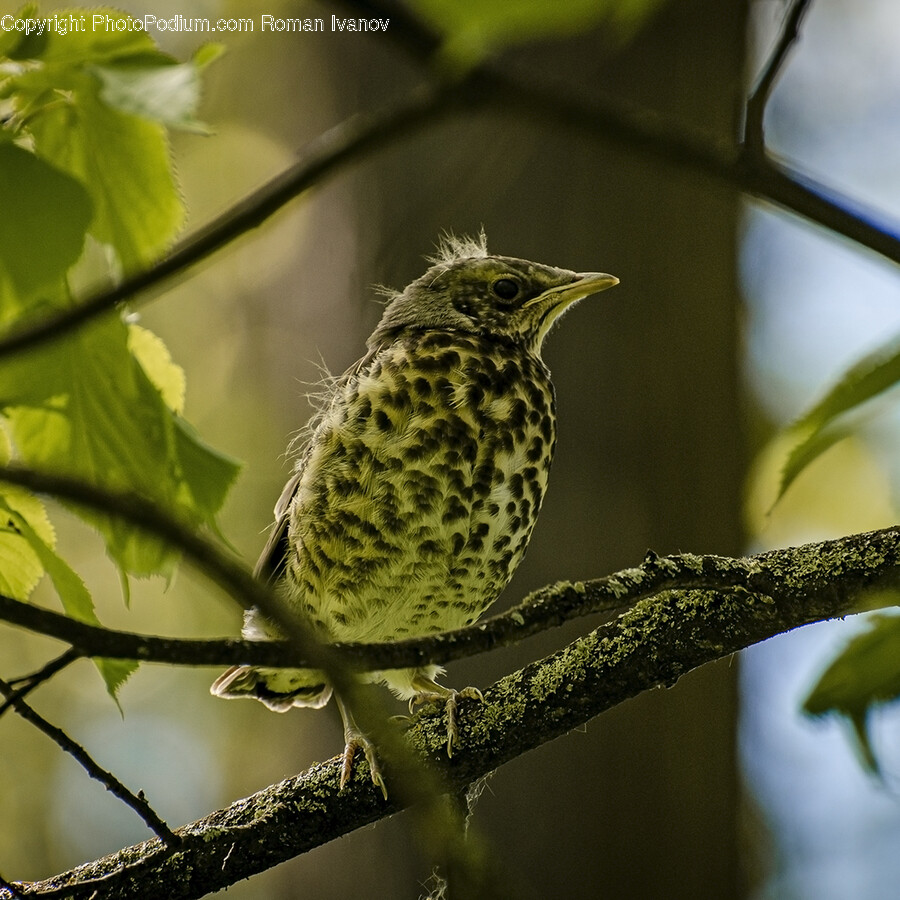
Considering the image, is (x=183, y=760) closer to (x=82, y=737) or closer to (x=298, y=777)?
(x=82, y=737)

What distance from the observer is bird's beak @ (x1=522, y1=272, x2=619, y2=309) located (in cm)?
256

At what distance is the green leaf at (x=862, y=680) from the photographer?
0.71 meters

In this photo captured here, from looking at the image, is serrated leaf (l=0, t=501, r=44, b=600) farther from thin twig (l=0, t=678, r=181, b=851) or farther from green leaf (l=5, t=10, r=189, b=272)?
green leaf (l=5, t=10, r=189, b=272)

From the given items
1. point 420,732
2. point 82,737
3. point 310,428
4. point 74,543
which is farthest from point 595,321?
point 82,737

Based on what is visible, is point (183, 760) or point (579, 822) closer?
point (579, 822)

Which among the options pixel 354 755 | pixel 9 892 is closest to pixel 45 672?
pixel 9 892

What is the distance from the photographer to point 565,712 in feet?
5.41

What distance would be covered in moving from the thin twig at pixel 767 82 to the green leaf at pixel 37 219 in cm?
59

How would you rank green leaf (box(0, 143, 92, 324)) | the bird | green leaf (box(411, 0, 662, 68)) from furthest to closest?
the bird → green leaf (box(0, 143, 92, 324)) → green leaf (box(411, 0, 662, 68))

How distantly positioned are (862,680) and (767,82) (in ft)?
1.42

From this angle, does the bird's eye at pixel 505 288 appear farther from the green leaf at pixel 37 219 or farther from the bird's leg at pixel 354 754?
the green leaf at pixel 37 219

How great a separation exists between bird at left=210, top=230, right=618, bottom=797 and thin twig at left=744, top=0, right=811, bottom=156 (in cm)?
155

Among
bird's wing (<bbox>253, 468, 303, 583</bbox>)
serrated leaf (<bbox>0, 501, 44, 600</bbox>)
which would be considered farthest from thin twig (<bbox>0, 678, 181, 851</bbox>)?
bird's wing (<bbox>253, 468, 303, 583</bbox>)

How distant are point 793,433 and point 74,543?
5.80 metres
